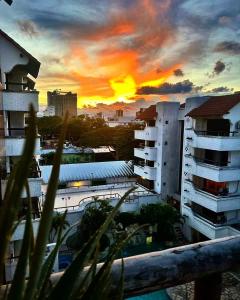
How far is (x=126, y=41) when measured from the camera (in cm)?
1080

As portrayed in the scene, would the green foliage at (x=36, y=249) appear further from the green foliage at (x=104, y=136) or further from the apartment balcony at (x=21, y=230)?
the green foliage at (x=104, y=136)

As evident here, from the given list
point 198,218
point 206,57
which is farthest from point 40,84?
point 198,218

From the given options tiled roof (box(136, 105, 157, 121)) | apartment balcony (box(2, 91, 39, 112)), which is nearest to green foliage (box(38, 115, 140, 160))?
tiled roof (box(136, 105, 157, 121))

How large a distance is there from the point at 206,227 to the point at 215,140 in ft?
12.5

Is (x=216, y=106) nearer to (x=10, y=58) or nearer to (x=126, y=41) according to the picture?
(x=126, y=41)

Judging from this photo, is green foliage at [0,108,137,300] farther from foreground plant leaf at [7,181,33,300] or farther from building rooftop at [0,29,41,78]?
building rooftop at [0,29,41,78]

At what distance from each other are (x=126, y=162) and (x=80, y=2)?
15.8m

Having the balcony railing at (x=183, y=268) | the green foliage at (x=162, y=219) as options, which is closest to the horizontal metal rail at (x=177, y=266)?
the balcony railing at (x=183, y=268)

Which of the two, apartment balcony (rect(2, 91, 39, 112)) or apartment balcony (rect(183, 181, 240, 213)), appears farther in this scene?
apartment balcony (rect(183, 181, 240, 213))

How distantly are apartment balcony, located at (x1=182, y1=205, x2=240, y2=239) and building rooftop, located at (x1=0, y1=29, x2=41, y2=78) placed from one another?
9.18 m

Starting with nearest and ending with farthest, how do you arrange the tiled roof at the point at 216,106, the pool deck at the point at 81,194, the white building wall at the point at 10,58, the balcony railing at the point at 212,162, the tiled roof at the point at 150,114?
the white building wall at the point at 10,58 < the tiled roof at the point at 216,106 < the balcony railing at the point at 212,162 < the pool deck at the point at 81,194 < the tiled roof at the point at 150,114

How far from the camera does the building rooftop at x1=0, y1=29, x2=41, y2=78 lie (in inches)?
300

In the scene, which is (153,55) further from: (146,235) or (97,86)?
(146,235)

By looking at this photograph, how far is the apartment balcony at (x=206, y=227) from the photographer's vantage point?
1206cm
